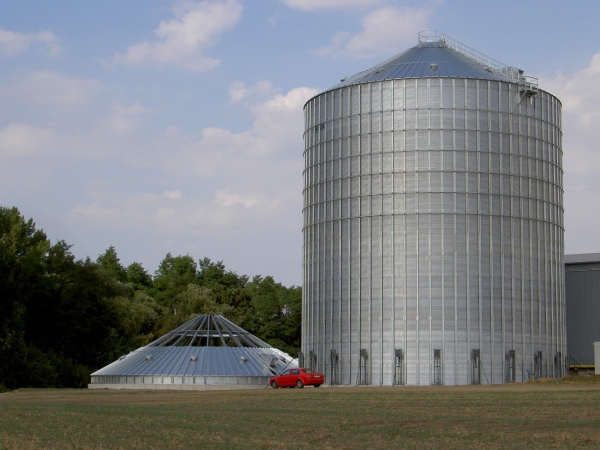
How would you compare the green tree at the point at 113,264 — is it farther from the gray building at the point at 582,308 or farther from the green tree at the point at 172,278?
the gray building at the point at 582,308

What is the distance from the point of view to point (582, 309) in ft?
291

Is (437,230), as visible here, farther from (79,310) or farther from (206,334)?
(79,310)

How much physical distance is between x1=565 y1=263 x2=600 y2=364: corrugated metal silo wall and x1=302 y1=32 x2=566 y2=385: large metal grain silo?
8.58 metres

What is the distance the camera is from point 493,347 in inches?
2889

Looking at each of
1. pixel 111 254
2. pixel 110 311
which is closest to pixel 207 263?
pixel 111 254

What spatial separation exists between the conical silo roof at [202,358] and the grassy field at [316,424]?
33.8 metres

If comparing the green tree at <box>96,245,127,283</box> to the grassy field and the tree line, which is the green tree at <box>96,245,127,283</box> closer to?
the tree line

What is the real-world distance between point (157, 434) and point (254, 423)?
4.49 m

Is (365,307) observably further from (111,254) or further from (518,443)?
(111,254)

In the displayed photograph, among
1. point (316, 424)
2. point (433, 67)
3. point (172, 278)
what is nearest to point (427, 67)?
point (433, 67)

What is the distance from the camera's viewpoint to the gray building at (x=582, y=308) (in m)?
87.5

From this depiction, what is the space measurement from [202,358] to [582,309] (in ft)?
116

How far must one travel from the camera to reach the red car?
67.2 meters

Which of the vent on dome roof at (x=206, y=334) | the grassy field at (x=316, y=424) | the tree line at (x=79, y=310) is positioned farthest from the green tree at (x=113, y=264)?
the grassy field at (x=316, y=424)
